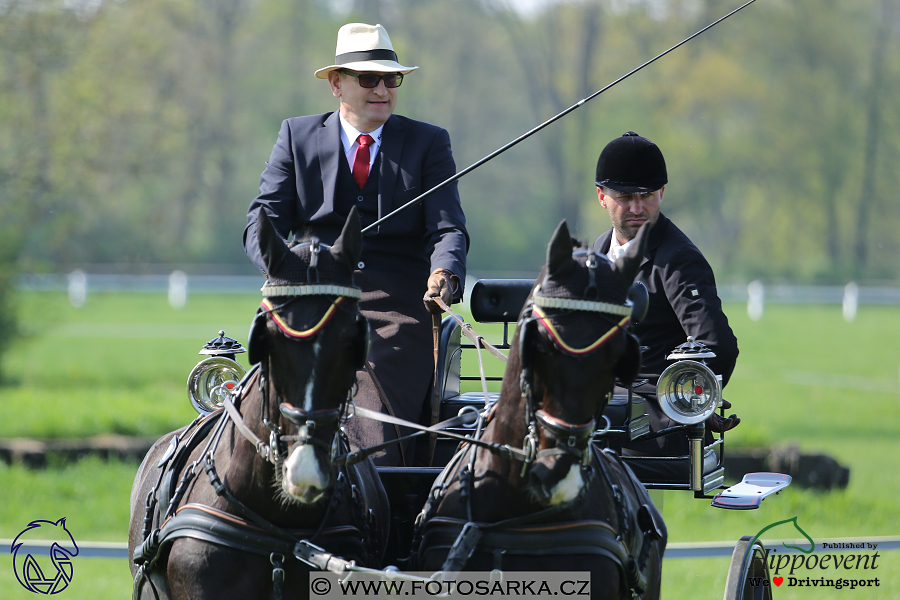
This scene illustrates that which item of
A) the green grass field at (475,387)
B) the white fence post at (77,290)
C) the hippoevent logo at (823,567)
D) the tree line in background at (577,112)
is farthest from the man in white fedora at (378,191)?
the tree line in background at (577,112)

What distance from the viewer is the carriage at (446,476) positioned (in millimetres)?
2963

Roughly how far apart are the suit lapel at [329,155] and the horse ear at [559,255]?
1.60m

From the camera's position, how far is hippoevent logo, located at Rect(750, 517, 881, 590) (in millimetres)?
5562

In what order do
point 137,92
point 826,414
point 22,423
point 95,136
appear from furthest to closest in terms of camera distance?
1. point 137,92
2. point 95,136
3. point 826,414
4. point 22,423

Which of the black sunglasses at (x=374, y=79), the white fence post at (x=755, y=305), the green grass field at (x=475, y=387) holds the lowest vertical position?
the green grass field at (x=475, y=387)

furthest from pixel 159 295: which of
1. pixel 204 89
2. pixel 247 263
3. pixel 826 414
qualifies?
pixel 826 414

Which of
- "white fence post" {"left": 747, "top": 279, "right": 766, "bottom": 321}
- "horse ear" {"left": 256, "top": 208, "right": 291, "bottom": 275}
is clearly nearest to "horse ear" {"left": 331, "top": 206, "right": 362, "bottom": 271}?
"horse ear" {"left": 256, "top": 208, "right": 291, "bottom": 275}

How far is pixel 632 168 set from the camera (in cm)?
446

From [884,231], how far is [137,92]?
2513 cm

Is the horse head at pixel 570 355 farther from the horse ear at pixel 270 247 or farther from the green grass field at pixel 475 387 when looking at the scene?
the green grass field at pixel 475 387

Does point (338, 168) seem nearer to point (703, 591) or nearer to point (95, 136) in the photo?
point (703, 591)

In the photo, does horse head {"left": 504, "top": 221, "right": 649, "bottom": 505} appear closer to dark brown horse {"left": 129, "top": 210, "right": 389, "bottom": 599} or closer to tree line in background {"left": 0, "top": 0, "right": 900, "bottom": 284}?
dark brown horse {"left": 129, "top": 210, "right": 389, "bottom": 599}

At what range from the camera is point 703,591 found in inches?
260

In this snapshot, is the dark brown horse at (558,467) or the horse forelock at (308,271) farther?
the horse forelock at (308,271)
